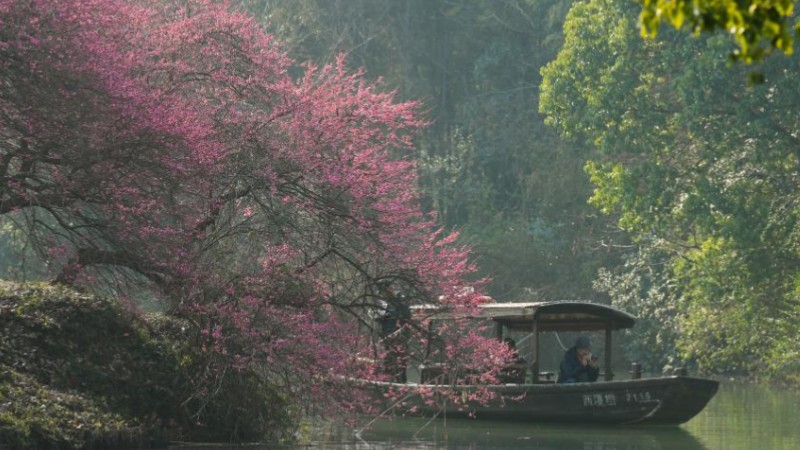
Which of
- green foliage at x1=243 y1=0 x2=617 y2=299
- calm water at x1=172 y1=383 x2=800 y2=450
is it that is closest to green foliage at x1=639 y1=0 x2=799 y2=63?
calm water at x1=172 y1=383 x2=800 y2=450

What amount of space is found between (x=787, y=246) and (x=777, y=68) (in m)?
3.74

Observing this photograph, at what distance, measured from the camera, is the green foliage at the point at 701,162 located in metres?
31.2

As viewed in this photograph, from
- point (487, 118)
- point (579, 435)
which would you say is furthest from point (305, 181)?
point (487, 118)

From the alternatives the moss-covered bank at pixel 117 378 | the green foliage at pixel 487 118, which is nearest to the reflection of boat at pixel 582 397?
the moss-covered bank at pixel 117 378

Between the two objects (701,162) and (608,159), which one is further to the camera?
(608,159)

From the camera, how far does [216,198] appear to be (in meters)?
18.7

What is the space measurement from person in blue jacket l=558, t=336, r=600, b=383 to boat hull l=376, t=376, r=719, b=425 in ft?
3.36

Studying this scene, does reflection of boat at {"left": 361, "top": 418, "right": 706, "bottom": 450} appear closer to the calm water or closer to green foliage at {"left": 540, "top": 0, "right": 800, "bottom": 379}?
the calm water

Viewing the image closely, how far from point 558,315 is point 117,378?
10004 mm

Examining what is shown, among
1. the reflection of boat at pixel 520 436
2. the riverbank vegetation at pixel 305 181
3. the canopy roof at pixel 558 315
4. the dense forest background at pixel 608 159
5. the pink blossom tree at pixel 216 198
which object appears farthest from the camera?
the dense forest background at pixel 608 159

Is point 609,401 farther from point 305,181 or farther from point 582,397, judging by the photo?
point 305,181

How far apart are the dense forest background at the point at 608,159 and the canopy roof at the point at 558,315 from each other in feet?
11.7

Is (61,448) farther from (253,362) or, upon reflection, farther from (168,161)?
(168,161)

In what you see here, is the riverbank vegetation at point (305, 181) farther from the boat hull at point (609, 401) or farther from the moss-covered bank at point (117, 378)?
the boat hull at point (609, 401)
